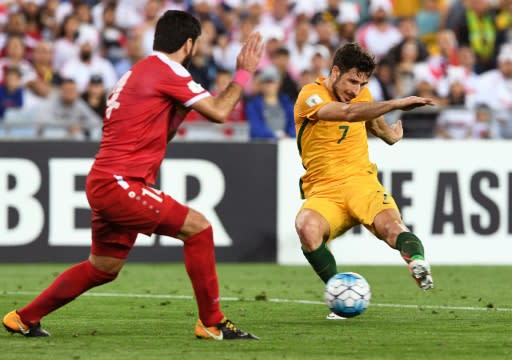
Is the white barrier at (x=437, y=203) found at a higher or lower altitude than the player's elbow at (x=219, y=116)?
lower

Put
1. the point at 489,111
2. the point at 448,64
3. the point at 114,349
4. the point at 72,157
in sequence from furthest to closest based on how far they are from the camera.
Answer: the point at 448,64 < the point at 489,111 < the point at 72,157 < the point at 114,349

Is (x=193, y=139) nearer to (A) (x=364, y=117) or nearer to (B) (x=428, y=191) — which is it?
(B) (x=428, y=191)

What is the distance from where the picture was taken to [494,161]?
54.1 ft

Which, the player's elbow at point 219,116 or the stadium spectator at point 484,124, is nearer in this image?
the player's elbow at point 219,116

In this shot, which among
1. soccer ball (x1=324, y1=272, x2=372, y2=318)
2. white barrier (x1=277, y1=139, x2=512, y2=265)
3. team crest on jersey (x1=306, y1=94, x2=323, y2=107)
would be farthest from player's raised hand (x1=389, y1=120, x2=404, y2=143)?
white barrier (x1=277, y1=139, x2=512, y2=265)

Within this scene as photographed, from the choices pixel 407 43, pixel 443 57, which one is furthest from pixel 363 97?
pixel 443 57

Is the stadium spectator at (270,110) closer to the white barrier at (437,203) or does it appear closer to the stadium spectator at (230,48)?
the white barrier at (437,203)

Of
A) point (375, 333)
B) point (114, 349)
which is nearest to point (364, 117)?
point (375, 333)

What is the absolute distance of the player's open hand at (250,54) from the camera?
27.8ft

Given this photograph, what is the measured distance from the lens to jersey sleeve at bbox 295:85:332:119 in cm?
1023

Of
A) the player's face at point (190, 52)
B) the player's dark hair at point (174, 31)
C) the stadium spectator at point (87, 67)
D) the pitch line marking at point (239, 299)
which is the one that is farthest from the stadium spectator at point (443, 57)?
the player's dark hair at point (174, 31)

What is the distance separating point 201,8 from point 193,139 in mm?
5398

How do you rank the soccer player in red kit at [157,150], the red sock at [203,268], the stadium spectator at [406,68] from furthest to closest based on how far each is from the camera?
the stadium spectator at [406,68], the red sock at [203,268], the soccer player in red kit at [157,150]

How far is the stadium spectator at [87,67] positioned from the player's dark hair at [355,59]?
9.99 meters
